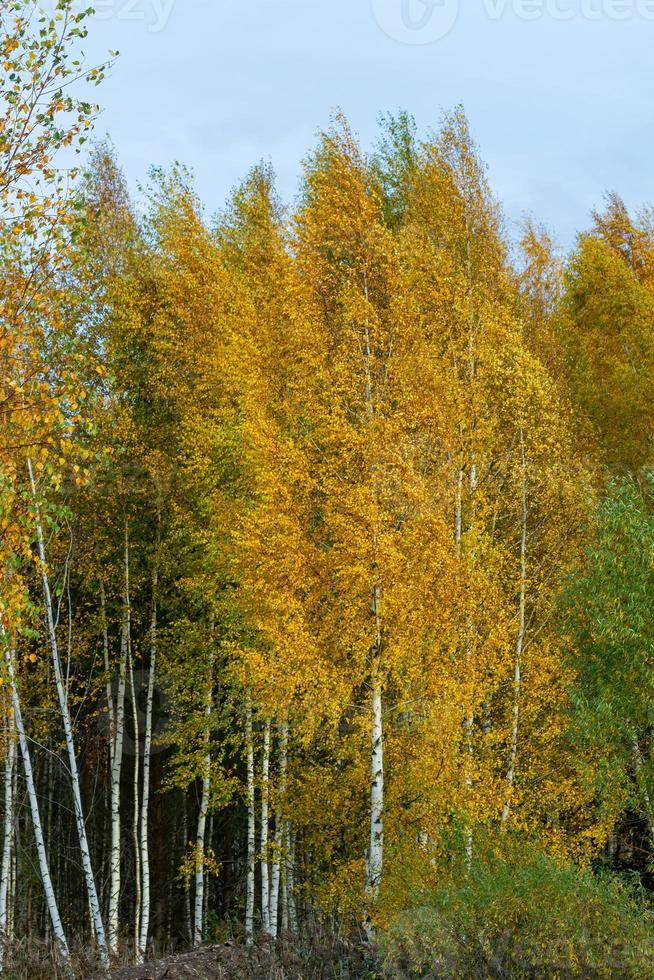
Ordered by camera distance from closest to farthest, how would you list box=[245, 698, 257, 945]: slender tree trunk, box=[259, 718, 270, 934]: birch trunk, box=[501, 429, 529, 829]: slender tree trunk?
box=[259, 718, 270, 934]: birch trunk, box=[501, 429, 529, 829]: slender tree trunk, box=[245, 698, 257, 945]: slender tree trunk

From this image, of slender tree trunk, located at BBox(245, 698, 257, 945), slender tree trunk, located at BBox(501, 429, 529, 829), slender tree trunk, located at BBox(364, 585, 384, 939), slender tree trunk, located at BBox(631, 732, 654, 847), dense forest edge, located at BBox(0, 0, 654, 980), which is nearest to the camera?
dense forest edge, located at BBox(0, 0, 654, 980)

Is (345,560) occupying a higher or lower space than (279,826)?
higher

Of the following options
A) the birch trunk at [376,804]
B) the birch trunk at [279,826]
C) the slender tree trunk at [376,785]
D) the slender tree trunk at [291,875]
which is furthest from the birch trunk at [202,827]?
the birch trunk at [376,804]

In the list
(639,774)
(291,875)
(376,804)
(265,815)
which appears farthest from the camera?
(291,875)

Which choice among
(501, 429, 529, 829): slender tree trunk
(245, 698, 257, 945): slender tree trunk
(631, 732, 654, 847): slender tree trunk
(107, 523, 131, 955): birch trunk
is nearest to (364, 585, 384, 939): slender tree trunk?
(501, 429, 529, 829): slender tree trunk

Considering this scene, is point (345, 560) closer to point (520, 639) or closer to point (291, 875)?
point (520, 639)

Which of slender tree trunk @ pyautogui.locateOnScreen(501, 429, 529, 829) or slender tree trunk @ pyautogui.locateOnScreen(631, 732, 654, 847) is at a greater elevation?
slender tree trunk @ pyautogui.locateOnScreen(501, 429, 529, 829)

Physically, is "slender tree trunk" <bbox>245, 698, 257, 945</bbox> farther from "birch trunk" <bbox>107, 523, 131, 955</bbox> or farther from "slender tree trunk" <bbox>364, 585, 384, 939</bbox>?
"slender tree trunk" <bbox>364, 585, 384, 939</bbox>

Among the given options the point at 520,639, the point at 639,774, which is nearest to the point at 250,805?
the point at 520,639

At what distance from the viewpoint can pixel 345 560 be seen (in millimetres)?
12727

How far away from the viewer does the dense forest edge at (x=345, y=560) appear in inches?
362

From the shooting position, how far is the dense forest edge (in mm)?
9195

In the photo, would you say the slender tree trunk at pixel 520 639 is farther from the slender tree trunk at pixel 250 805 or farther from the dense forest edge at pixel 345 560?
the slender tree trunk at pixel 250 805

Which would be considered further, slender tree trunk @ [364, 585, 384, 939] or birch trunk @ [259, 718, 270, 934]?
birch trunk @ [259, 718, 270, 934]
